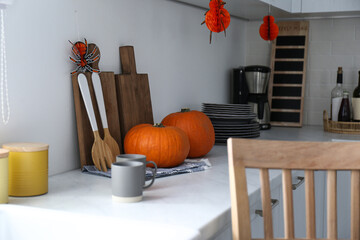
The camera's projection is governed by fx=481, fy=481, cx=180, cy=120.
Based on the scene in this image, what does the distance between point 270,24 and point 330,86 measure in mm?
811

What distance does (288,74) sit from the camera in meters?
2.86

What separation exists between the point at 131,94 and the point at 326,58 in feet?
5.27

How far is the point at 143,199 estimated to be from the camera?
3.92 ft

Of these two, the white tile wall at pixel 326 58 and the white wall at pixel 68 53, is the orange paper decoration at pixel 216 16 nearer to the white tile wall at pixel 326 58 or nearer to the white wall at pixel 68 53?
the white wall at pixel 68 53

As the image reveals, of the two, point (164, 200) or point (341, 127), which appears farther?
point (341, 127)

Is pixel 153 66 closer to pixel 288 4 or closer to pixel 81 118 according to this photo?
pixel 81 118

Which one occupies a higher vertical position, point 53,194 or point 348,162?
point 348,162

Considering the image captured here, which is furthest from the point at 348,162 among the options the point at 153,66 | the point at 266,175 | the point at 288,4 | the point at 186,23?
the point at 288,4

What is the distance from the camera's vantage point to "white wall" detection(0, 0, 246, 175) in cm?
130

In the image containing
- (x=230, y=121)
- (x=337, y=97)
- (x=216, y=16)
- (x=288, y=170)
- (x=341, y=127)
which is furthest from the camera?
(x=337, y=97)

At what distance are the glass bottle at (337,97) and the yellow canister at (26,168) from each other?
6.14 ft

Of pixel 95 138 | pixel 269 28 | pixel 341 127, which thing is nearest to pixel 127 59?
pixel 95 138

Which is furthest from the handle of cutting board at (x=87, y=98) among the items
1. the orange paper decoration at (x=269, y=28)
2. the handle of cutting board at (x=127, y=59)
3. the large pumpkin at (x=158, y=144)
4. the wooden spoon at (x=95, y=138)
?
the orange paper decoration at (x=269, y=28)

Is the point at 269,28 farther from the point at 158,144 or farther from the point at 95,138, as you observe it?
the point at 95,138
